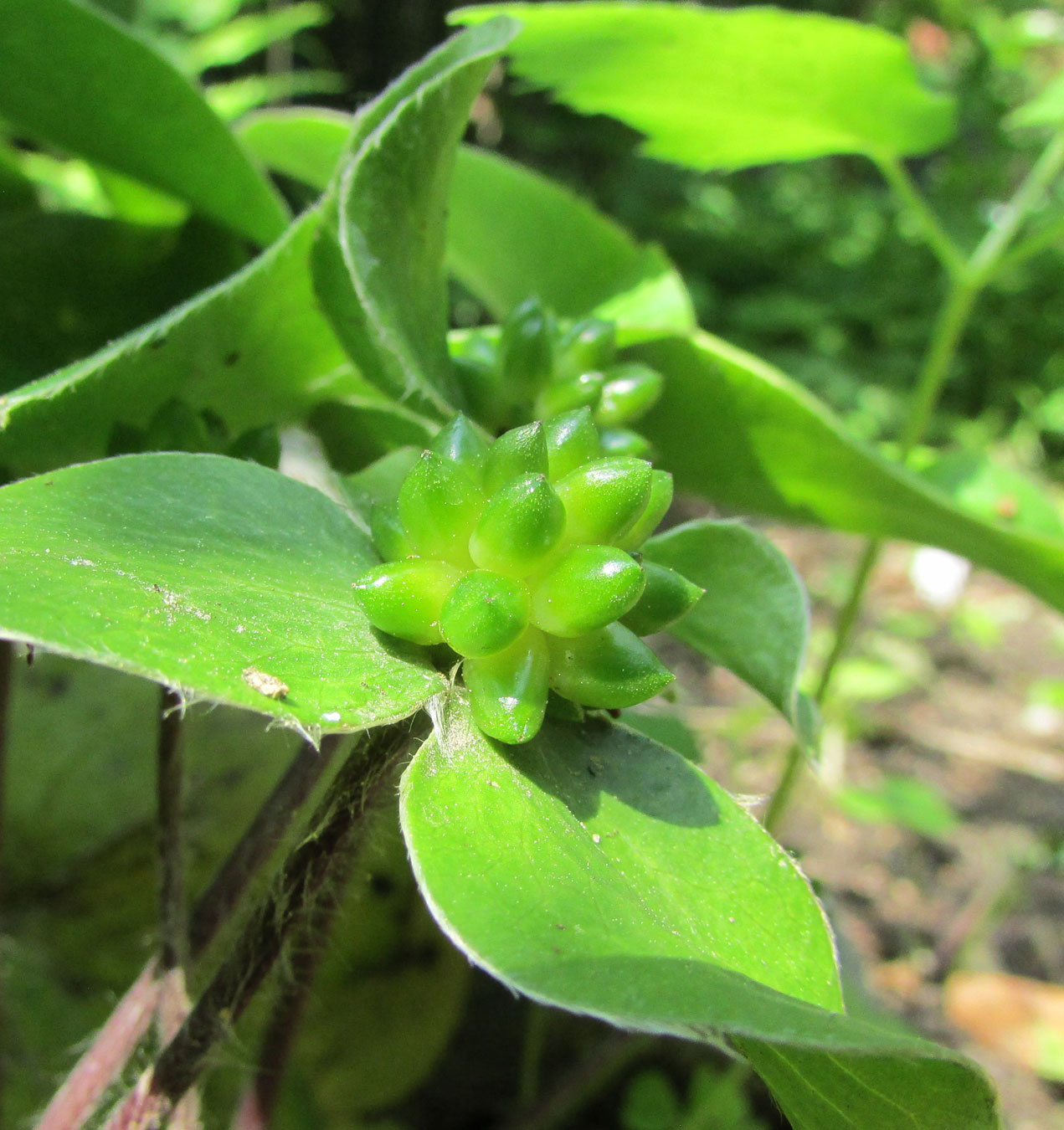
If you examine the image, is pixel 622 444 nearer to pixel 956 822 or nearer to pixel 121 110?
pixel 121 110

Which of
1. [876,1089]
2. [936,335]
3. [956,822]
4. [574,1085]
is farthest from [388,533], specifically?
[956,822]

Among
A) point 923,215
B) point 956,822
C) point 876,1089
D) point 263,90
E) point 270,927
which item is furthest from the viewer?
point 263,90

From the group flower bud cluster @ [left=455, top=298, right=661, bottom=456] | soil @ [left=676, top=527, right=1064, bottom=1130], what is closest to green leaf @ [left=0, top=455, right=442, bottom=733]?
flower bud cluster @ [left=455, top=298, right=661, bottom=456]

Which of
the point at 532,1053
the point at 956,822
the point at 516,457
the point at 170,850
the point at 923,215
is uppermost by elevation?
the point at 516,457

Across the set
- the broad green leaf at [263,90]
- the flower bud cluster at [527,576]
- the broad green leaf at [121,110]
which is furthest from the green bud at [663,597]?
the broad green leaf at [263,90]

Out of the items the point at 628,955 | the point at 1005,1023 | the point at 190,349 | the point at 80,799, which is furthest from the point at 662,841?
the point at 1005,1023

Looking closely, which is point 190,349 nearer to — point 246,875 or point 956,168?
point 246,875

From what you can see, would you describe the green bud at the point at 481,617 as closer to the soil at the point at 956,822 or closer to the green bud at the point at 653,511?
the green bud at the point at 653,511
